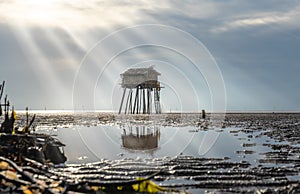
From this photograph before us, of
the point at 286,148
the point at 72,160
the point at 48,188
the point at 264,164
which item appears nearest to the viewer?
the point at 48,188

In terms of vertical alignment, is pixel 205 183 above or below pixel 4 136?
below

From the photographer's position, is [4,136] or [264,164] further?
[264,164]

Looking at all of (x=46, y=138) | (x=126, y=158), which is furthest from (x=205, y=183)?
(x=46, y=138)

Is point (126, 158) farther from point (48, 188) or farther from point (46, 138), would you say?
point (48, 188)

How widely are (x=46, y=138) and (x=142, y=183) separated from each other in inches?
452

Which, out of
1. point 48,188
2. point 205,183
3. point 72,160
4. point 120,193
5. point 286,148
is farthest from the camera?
point 286,148

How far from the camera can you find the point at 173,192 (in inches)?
524

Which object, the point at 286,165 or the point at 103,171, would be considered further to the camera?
the point at 286,165

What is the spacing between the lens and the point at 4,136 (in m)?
20.5

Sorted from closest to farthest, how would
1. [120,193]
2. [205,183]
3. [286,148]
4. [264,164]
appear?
[120,193], [205,183], [264,164], [286,148]

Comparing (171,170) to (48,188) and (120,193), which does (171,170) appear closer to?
(120,193)

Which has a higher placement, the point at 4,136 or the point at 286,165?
the point at 4,136

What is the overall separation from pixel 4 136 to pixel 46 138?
3054 millimetres

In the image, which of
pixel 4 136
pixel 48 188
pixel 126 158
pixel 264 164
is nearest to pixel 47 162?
pixel 4 136
